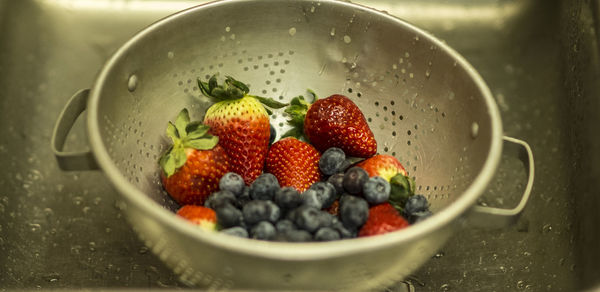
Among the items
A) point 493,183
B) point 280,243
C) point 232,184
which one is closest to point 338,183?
point 232,184

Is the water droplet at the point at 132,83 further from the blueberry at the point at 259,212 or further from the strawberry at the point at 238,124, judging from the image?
the blueberry at the point at 259,212

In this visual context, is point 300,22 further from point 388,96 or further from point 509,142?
point 509,142

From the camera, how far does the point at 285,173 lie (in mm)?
748

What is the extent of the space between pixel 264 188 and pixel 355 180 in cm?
11

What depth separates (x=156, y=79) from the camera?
0.73 metres

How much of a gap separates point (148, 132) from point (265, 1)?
23cm

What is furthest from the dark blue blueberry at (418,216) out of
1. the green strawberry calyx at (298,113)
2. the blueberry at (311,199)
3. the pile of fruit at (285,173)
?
the green strawberry calyx at (298,113)

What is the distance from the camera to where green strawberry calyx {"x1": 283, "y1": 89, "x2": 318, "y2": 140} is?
80 centimetres

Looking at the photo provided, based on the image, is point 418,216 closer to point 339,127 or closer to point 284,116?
point 339,127

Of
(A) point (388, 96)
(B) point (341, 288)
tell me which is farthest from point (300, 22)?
(B) point (341, 288)

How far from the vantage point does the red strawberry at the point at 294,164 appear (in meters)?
0.74

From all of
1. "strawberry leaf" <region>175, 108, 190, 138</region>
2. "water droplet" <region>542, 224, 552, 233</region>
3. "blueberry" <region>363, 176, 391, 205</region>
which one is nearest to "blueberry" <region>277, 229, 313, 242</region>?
"blueberry" <region>363, 176, 391, 205</region>

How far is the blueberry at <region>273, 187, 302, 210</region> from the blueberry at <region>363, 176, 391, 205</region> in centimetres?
8

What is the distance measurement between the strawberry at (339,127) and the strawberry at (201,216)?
0.62 ft
